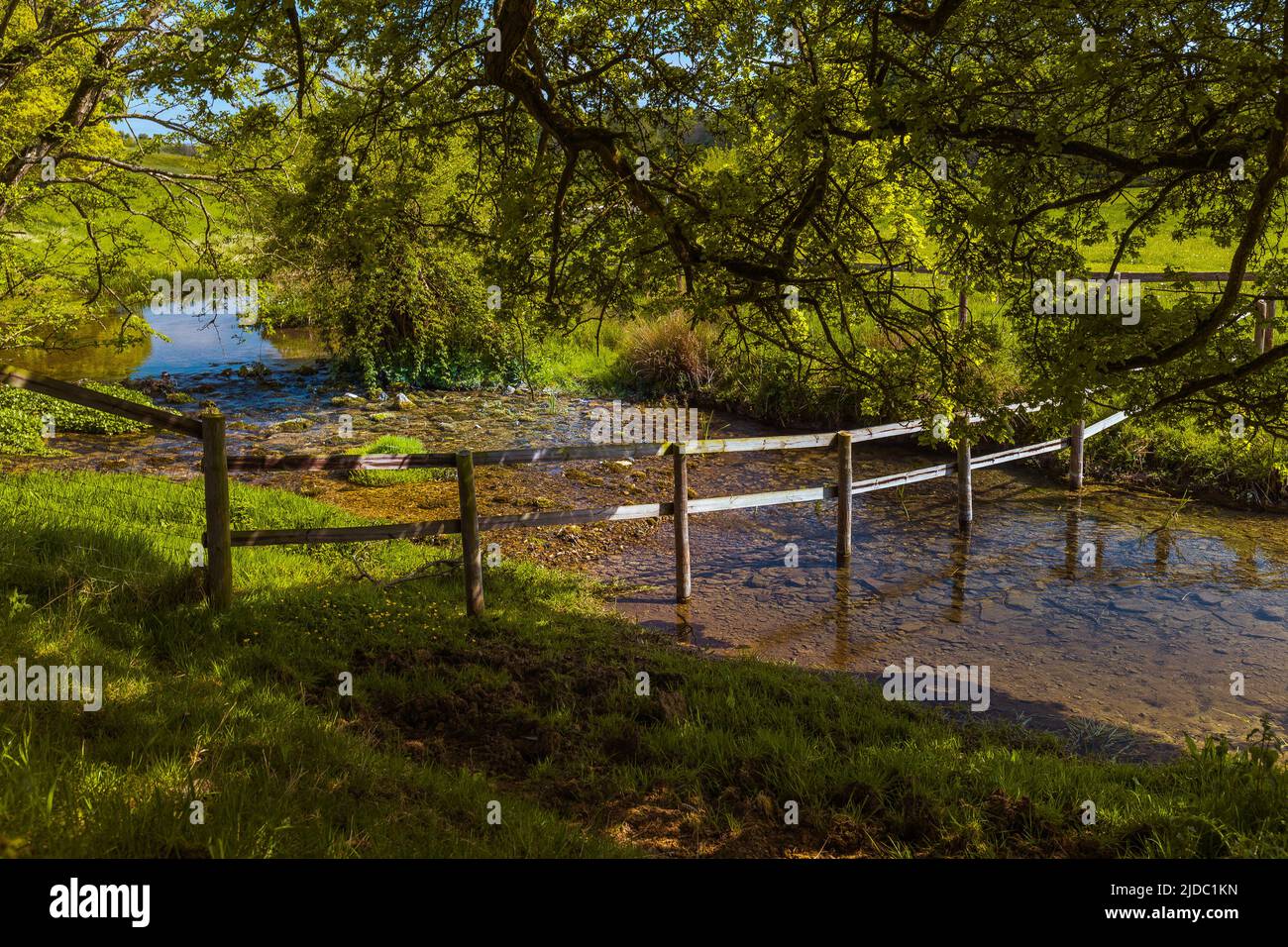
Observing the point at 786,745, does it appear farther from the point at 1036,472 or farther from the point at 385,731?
the point at 1036,472

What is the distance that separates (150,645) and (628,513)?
4598 mm

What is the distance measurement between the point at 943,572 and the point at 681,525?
3593 millimetres

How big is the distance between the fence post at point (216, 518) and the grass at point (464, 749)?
0.48ft

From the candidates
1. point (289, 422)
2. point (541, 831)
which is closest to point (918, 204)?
point (541, 831)

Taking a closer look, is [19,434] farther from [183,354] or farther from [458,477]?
[183,354]

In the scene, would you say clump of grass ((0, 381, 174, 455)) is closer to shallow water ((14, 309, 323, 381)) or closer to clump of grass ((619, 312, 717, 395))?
shallow water ((14, 309, 323, 381))

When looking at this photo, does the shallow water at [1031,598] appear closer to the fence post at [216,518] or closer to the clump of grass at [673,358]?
the fence post at [216,518]

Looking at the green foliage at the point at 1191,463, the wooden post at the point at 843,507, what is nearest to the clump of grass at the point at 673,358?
the green foliage at the point at 1191,463

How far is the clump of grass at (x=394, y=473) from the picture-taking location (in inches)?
523

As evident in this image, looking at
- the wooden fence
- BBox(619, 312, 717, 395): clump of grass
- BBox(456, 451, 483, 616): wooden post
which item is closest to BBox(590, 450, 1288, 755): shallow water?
the wooden fence

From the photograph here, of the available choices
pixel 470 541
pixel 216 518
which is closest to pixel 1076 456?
pixel 470 541

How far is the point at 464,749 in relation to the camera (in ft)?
17.0

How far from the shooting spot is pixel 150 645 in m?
5.75

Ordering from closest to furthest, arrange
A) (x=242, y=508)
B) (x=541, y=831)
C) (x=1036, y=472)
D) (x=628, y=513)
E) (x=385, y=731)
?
(x=541, y=831) < (x=385, y=731) < (x=628, y=513) < (x=242, y=508) < (x=1036, y=472)
